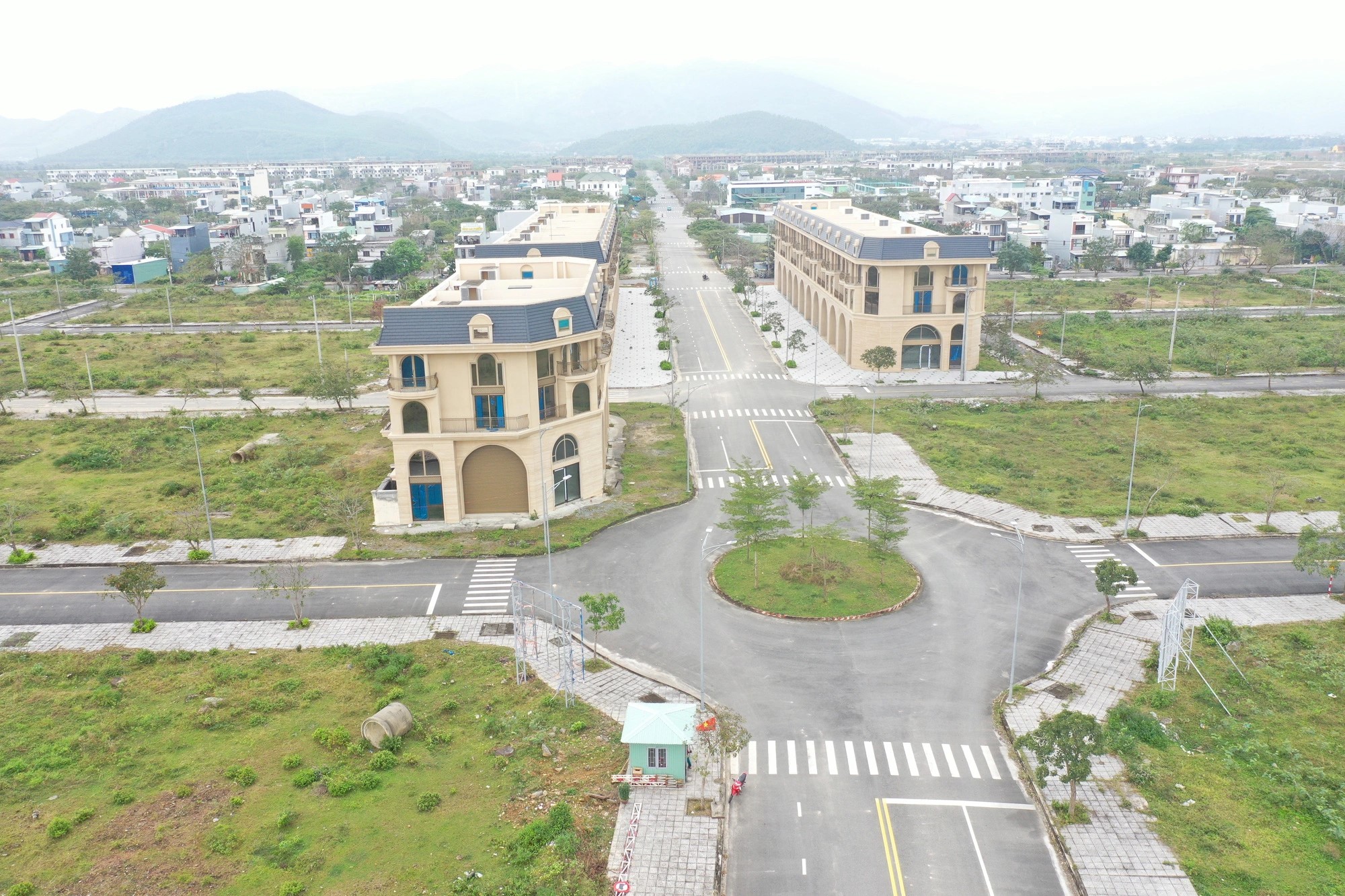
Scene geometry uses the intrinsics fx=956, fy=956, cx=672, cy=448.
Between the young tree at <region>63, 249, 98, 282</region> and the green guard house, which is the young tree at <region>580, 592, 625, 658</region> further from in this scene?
the young tree at <region>63, 249, 98, 282</region>

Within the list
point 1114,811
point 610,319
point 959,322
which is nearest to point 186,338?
point 610,319

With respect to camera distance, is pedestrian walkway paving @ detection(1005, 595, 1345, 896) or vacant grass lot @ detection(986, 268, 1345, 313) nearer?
pedestrian walkway paving @ detection(1005, 595, 1345, 896)

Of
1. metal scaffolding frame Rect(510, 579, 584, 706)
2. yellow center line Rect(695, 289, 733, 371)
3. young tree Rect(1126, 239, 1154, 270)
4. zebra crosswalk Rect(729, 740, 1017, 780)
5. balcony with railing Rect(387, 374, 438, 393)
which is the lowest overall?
zebra crosswalk Rect(729, 740, 1017, 780)

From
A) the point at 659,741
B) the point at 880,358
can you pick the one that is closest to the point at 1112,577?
the point at 659,741

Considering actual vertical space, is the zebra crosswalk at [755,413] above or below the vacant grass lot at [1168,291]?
below

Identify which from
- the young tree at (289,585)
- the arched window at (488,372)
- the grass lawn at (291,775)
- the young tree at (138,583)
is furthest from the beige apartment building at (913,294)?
the young tree at (138,583)

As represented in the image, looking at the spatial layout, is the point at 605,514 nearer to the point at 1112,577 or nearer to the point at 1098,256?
the point at 1112,577

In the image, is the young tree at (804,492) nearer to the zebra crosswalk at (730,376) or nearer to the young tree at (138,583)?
the young tree at (138,583)

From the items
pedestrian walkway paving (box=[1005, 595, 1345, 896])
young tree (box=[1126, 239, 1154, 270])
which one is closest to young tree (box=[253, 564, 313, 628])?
pedestrian walkway paving (box=[1005, 595, 1345, 896])
